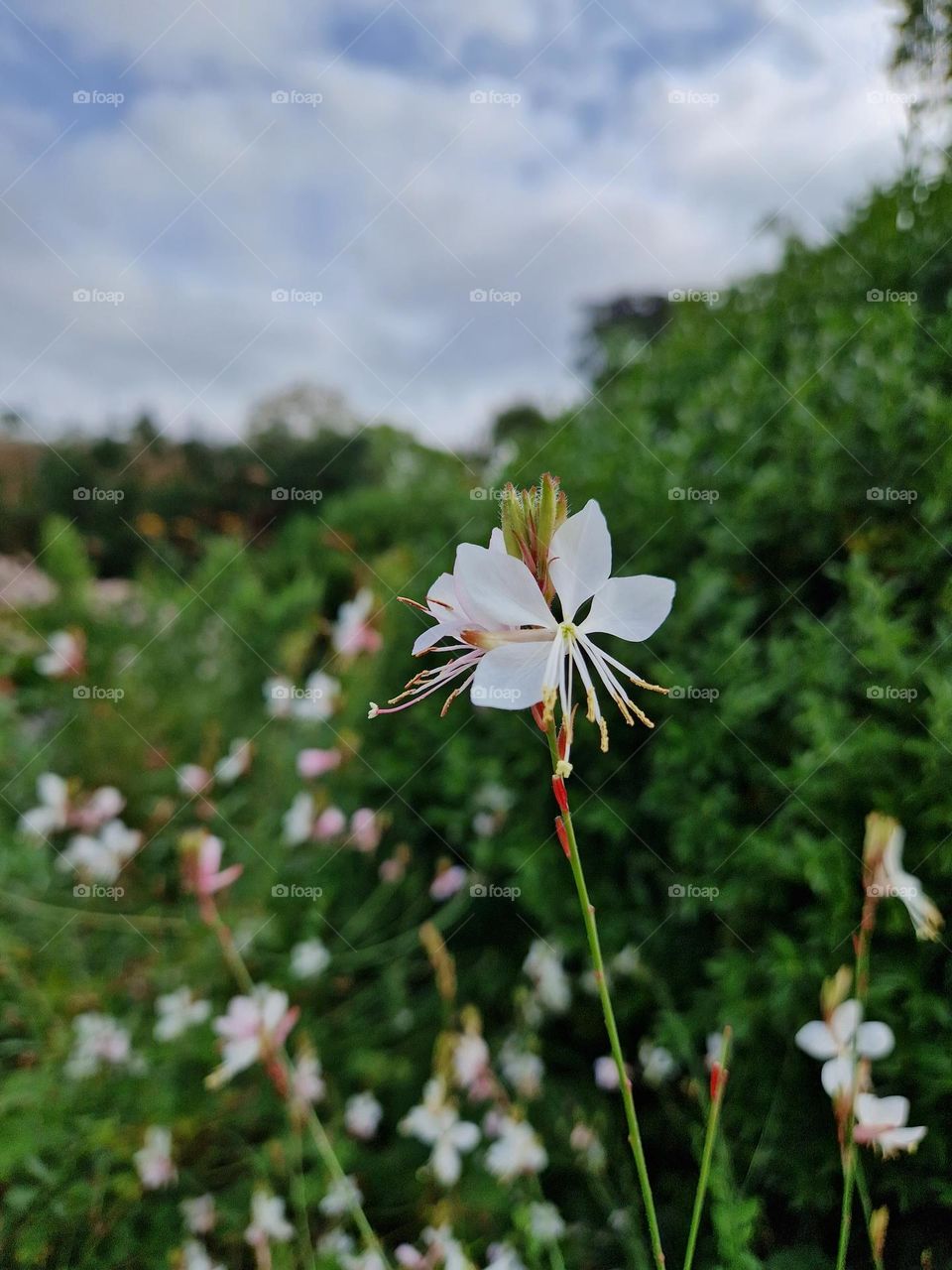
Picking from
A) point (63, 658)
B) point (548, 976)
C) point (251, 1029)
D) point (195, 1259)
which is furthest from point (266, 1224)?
point (63, 658)

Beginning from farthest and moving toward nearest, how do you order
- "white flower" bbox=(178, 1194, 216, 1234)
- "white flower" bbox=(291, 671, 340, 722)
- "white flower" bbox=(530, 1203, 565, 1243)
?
1. "white flower" bbox=(291, 671, 340, 722)
2. "white flower" bbox=(178, 1194, 216, 1234)
3. "white flower" bbox=(530, 1203, 565, 1243)

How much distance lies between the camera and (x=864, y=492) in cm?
184

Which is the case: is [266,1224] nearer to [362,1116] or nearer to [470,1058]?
[362,1116]

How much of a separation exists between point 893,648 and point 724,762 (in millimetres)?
417

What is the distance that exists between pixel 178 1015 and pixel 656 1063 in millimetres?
1075

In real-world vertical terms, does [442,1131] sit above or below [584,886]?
below

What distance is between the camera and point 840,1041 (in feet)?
3.43

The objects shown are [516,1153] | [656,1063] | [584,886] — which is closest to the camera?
[584,886]

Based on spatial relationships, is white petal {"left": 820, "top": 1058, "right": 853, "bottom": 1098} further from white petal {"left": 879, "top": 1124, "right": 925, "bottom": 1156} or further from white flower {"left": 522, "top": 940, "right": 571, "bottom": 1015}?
white flower {"left": 522, "top": 940, "right": 571, "bottom": 1015}

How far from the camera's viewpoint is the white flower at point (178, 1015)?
6.72 ft

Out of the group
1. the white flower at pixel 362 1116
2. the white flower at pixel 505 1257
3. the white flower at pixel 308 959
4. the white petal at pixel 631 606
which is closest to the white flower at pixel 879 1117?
the white flower at pixel 505 1257

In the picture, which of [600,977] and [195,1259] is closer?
[600,977]

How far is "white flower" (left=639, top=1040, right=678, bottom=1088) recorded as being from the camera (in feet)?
5.77

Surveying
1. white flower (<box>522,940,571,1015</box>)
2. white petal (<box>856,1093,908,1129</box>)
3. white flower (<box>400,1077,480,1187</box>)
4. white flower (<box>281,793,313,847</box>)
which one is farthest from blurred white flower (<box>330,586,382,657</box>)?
white petal (<box>856,1093,908,1129</box>)
